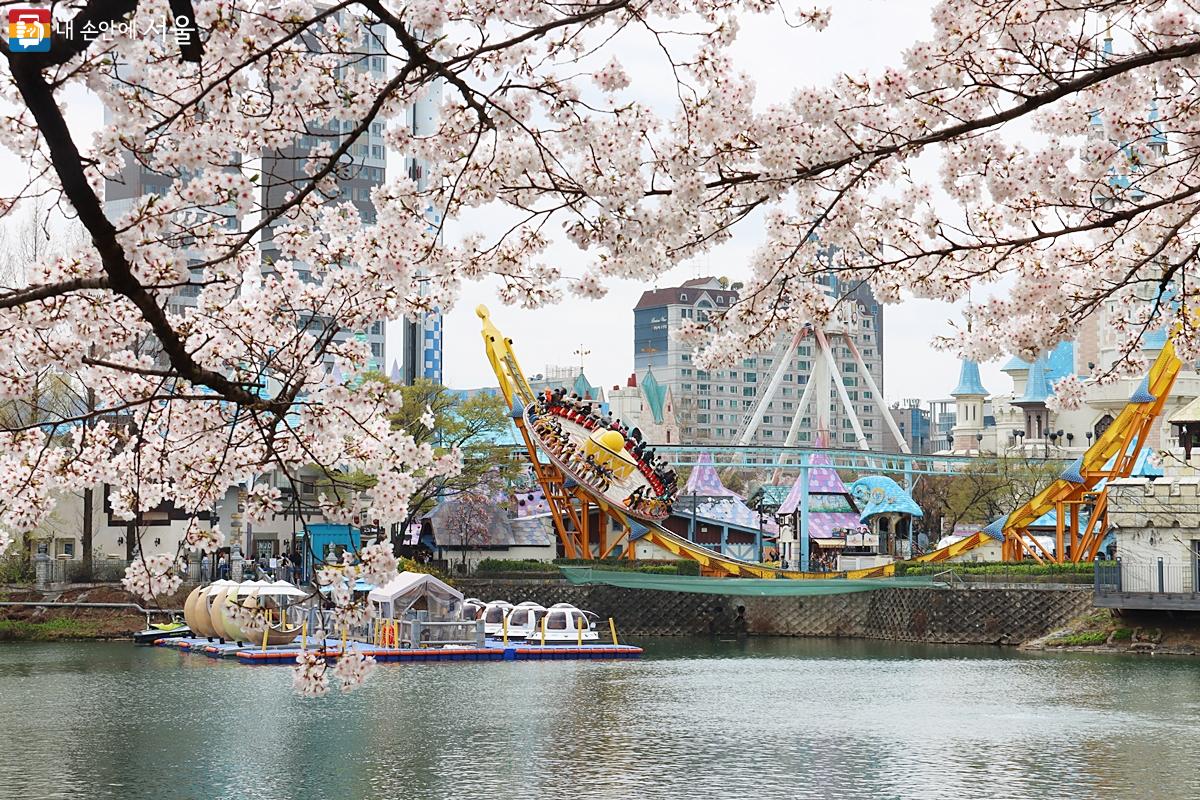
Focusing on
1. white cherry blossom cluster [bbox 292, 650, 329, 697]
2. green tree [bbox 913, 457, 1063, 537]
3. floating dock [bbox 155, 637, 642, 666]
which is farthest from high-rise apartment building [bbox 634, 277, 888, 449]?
white cherry blossom cluster [bbox 292, 650, 329, 697]

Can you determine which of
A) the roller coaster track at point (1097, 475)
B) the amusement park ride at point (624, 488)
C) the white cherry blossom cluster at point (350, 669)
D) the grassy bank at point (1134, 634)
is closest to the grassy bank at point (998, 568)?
the amusement park ride at point (624, 488)

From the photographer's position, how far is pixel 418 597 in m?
42.9

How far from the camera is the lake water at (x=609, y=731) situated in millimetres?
22016

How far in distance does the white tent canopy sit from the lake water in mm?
3407

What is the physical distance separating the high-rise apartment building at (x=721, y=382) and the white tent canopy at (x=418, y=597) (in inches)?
4385

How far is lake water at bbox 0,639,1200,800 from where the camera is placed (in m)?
22.0

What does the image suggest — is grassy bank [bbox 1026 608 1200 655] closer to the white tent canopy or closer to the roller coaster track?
the roller coaster track

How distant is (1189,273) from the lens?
43.6 ft

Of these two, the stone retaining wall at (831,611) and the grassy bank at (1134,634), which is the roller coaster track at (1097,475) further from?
the grassy bank at (1134,634)

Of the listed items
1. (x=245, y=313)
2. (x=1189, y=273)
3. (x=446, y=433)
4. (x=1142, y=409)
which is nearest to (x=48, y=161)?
→ (x=245, y=313)

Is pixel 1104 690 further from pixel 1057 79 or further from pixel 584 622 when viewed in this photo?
pixel 1057 79

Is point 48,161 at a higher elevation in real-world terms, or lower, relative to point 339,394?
higher

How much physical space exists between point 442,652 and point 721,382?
12359 centimetres

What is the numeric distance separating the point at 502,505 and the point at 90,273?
5356cm
